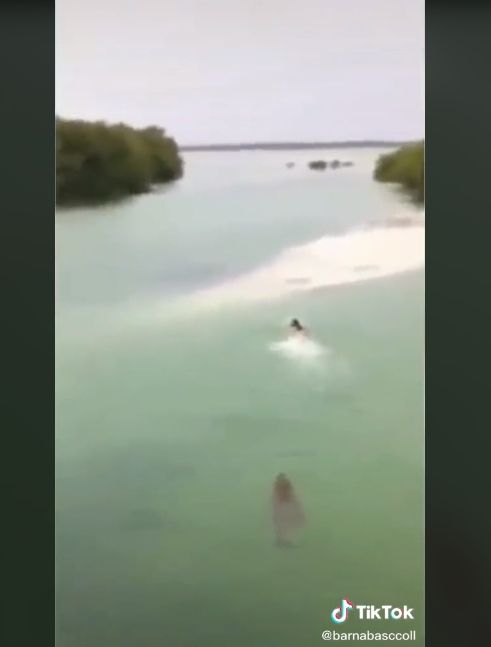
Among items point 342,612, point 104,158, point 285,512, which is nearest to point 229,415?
point 285,512

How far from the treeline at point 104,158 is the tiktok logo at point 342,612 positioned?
2.29 feet

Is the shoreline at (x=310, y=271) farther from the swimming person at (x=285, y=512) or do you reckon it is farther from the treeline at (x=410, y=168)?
the swimming person at (x=285, y=512)

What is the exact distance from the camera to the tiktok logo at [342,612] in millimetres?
1091

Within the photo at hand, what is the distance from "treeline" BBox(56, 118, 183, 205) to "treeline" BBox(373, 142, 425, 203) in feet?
1.09

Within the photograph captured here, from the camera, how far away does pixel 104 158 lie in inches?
45.0

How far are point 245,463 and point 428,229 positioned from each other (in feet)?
1.49

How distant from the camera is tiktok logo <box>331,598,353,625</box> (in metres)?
1.09

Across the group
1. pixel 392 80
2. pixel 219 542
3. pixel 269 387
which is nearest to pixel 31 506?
pixel 219 542


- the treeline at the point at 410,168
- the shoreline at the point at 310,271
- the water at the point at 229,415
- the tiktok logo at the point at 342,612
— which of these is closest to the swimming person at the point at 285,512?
the water at the point at 229,415

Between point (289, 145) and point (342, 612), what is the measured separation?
714 mm

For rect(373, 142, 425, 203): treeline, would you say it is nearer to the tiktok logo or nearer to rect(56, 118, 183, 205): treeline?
rect(56, 118, 183, 205): treeline

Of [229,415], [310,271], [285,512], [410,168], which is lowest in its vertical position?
[285,512]

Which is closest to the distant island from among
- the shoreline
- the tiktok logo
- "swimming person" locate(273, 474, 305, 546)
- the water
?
the water

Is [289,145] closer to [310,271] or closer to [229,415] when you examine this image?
[310,271]
